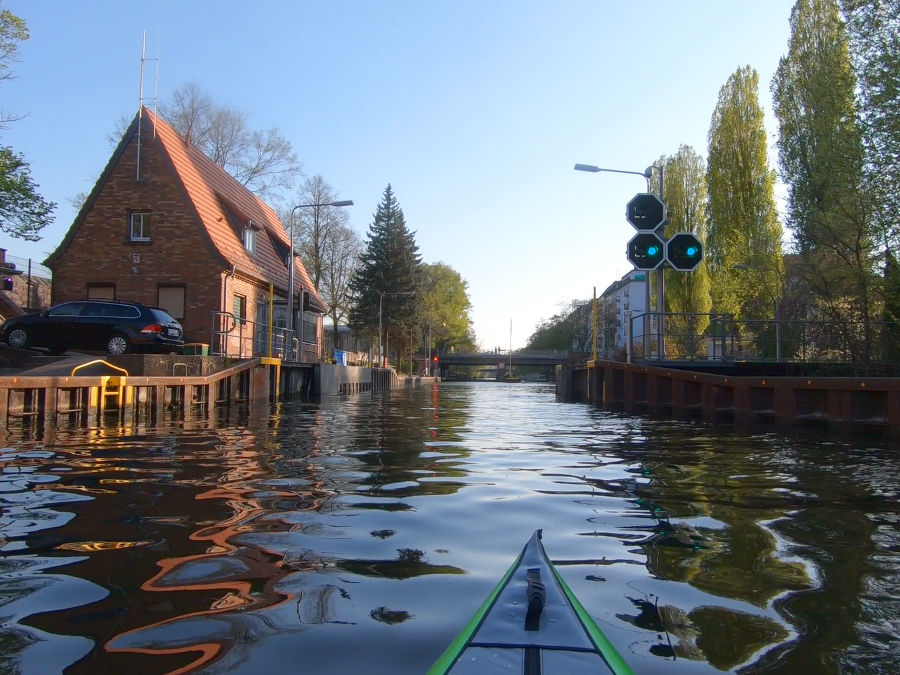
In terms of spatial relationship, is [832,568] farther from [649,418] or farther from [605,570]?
[649,418]

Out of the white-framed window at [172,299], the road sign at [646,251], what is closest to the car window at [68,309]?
the white-framed window at [172,299]

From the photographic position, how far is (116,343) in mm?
19000

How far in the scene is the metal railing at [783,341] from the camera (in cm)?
1573

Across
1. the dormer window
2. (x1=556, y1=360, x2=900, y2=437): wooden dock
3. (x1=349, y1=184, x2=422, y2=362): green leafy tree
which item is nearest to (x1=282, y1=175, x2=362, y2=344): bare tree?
(x1=349, y1=184, x2=422, y2=362): green leafy tree

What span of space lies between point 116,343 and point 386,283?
43.4m

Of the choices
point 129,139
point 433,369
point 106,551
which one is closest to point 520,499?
point 106,551

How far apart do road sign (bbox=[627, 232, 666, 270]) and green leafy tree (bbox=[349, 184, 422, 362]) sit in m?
43.8

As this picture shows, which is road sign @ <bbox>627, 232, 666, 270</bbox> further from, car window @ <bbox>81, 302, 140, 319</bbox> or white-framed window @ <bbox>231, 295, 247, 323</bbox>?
white-framed window @ <bbox>231, 295, 247, 323</bbox>

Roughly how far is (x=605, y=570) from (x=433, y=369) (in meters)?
92.7

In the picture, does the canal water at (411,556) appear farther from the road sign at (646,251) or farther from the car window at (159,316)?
the car window at (159,316)

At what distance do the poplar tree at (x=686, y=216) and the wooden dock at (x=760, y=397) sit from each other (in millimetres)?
22688

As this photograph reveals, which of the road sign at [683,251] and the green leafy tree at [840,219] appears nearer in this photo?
the green leafy tree at [840,219]

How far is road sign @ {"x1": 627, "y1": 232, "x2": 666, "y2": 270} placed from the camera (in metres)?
16.4

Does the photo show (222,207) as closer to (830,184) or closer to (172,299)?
(172,299)
